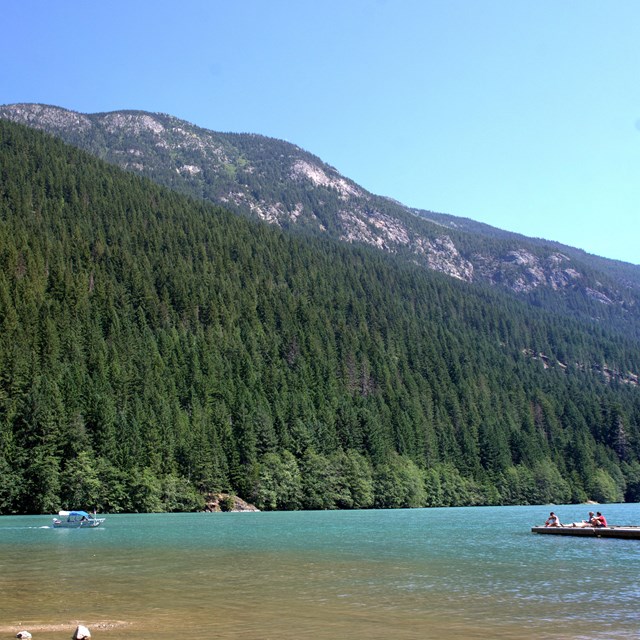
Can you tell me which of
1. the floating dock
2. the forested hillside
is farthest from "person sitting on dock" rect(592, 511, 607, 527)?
the forested hillside

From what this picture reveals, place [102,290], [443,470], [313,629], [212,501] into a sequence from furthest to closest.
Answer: [102,290] → [443,470] → [212,501] → [313,629]

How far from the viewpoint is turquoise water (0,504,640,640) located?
26.0 metres

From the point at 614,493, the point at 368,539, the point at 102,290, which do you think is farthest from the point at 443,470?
the point at 368,539

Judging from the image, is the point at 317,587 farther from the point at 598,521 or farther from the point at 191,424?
the point at 191,424

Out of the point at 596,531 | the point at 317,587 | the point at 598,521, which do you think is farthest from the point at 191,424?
the point at 317,587

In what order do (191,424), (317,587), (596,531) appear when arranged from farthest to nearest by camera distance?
1. (191,424)
2. (596,531)
3. (317,587)

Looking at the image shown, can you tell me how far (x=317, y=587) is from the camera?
35.1 metres

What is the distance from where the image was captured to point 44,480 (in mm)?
105125

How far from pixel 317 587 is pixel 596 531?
4706cm

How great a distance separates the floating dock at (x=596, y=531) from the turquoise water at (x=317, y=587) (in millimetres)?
4047

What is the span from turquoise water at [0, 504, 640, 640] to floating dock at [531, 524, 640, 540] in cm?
405

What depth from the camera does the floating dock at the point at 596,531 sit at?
228ft

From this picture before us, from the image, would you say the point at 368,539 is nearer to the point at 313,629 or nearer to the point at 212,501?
the point at 313,629

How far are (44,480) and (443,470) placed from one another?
91851 millimetres
